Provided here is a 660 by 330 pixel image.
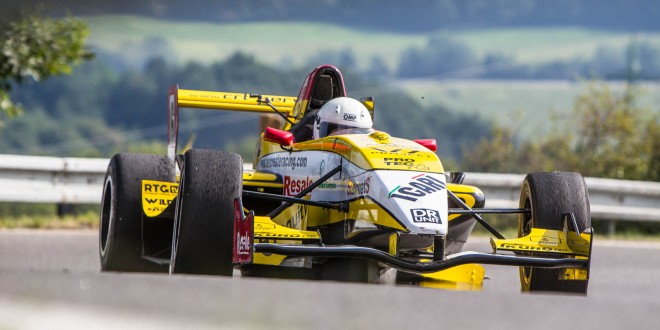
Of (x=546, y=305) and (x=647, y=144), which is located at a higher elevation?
(x=647, y=144)

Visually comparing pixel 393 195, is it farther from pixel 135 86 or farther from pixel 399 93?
pixel 135 86

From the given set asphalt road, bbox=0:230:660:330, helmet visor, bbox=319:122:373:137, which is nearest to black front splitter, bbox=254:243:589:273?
asphalt road, bbox=0:230:660:330

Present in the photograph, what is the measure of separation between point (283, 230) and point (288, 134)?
1.68 m

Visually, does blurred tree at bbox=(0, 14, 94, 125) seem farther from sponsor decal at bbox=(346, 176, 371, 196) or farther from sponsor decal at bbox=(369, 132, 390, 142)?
sponsor decal at bbox=(346, 176, 371, 196)

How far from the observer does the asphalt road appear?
470cm

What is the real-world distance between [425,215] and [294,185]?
6.00 feet

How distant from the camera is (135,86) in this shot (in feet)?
306

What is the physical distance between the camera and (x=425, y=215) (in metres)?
7.62

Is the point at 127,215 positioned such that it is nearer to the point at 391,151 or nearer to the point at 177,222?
the point at 177,222

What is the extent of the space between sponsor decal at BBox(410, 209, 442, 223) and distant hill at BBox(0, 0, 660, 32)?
356ft

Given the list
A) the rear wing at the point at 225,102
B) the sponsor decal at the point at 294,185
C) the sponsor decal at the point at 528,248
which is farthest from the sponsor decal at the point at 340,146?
the rear wing at the point at 225,102

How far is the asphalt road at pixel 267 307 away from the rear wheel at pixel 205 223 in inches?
74.5

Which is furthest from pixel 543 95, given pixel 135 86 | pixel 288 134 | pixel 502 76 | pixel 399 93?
pixel 288 134

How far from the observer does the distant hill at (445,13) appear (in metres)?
124
